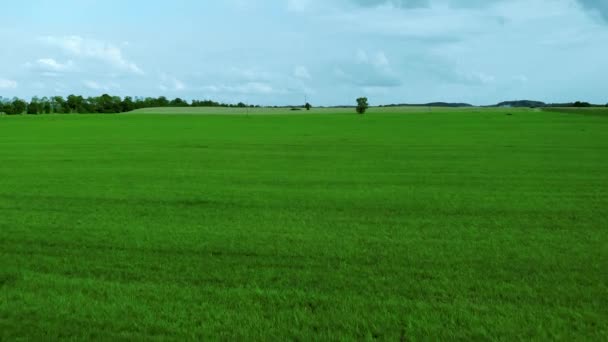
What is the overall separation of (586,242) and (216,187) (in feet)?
23.7

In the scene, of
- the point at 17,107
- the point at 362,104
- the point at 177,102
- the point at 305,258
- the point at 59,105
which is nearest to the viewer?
the point at 305,258

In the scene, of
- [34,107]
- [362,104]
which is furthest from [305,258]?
[34,107]

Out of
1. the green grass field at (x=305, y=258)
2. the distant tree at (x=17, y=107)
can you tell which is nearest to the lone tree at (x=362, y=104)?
the distant tree at (x=17, y=107)

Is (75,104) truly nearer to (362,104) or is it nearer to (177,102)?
(177,102)

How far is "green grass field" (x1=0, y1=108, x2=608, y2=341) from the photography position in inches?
164

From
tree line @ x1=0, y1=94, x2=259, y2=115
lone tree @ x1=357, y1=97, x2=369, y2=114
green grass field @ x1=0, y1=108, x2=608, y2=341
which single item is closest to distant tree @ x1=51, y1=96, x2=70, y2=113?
tree line @ x1=0, y1=94, x2=259, y2=115

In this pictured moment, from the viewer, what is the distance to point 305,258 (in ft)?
19.2

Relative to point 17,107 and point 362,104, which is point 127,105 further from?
point 362,104

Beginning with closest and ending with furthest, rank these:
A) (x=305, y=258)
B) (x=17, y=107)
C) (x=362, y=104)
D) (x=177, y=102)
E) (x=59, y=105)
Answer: (x=305, y=258) < (x=362, y=104) < (x=17, y=107) < (x=59, y=105) < (x=177, y=102)

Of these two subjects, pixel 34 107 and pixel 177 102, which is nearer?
pixel 34 107

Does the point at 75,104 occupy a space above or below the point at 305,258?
above

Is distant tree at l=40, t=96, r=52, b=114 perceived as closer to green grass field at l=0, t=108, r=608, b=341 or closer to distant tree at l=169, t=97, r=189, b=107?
distant tree at l=169, t=97, r=189, b=107

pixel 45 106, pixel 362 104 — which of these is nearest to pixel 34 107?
pixel 45 106

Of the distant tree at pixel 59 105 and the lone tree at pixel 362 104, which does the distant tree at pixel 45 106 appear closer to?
the distant tree at pixel 59 105
